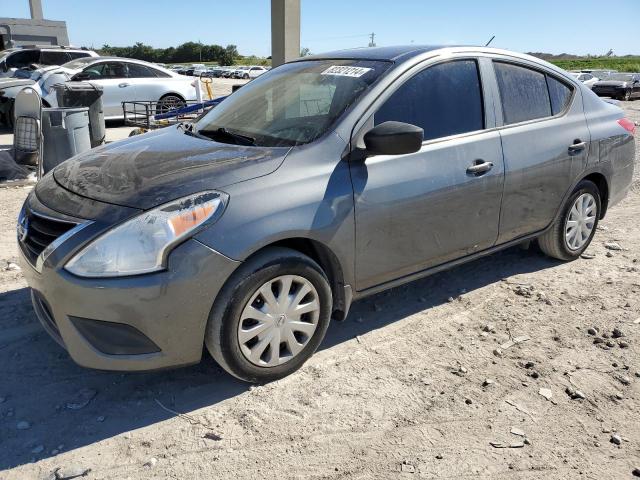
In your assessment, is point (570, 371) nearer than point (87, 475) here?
No

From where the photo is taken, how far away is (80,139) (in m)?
6.94

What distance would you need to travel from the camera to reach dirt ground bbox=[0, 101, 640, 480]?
2445 mm

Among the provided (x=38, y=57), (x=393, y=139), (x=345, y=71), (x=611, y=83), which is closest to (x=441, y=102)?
(x=345, y=71)

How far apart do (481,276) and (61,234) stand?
10.5 ft

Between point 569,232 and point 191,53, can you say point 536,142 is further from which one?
point 191,53

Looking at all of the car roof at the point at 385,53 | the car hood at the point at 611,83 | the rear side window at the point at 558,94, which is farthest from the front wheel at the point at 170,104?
the car hood at the point at 611,83

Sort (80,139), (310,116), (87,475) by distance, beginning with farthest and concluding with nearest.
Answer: (80,139), (310,116), (87,475)

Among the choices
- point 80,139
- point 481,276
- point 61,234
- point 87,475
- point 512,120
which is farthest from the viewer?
point 80,139

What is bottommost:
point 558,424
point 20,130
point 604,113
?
point 558,424

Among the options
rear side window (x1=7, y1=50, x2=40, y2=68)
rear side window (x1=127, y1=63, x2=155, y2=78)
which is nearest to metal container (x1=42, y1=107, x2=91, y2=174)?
Result: rear side window (x1=127, y1=63, x2=155, y2=78)

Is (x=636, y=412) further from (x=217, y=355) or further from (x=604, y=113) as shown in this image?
(x=604, y=113)

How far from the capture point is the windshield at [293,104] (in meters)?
3.23

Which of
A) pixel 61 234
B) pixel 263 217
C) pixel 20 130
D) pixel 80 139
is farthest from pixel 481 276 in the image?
pixel 20 130

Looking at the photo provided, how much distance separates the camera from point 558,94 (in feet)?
14.4
